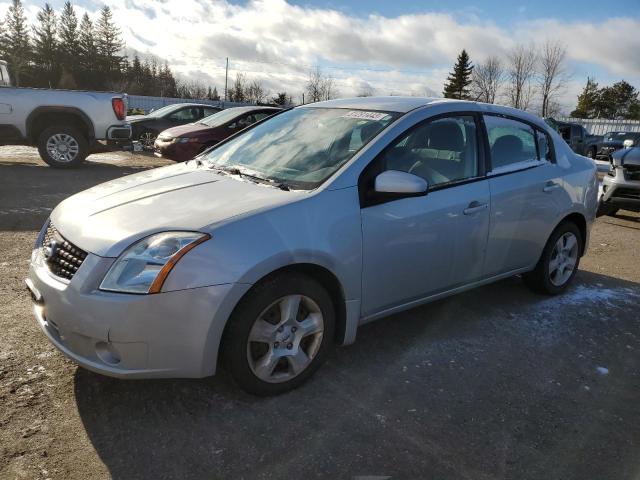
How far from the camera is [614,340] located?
3.89 metres

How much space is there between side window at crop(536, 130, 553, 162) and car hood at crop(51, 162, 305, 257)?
2.47m

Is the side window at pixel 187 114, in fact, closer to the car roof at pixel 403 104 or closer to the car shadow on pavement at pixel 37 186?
the car shadow on pavement at pixel 37 186

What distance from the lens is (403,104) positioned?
3.63 m

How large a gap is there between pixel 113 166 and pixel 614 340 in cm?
1114

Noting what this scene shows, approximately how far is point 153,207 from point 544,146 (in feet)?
10.7

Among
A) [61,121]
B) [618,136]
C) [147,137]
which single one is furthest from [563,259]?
[618,136]

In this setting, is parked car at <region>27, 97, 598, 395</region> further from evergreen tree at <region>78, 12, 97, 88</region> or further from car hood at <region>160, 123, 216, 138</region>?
evergreen tree at <region>78, 12, 97, 88</region>

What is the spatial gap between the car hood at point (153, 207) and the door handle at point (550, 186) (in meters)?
2.32

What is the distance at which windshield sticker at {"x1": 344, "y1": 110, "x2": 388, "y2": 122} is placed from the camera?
3.47 metres

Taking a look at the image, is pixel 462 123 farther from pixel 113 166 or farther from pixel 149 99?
pixel 149 99

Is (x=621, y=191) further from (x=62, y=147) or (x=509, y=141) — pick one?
(x=62, y=147)

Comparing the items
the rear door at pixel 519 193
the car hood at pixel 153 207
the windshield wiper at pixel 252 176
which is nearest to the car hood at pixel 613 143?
the rear door at pixel 519 193

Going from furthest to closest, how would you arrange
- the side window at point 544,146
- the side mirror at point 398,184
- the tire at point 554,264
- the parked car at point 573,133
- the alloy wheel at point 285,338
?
1. the parked car at point 573,133
2. the tire at point 554,264
3. the side window at point 544,146
4. the side mirror at point 398,184
5. the alloy wheel at point 285,338

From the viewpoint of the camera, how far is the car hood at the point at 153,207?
2.55 meters
